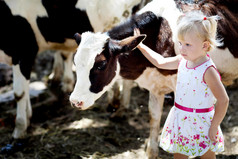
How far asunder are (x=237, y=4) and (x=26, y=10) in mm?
2903

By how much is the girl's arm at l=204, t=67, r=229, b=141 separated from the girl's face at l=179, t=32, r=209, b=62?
0.49 feet

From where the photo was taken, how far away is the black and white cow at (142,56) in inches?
113

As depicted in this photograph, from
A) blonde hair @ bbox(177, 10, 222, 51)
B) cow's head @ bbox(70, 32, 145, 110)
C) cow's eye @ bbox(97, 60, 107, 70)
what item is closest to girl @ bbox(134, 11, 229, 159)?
blonde hair @ bbox(177, 10, 222, 51)

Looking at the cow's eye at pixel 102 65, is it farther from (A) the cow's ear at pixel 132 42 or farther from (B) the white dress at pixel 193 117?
(B) the white dress at pixel 193 117

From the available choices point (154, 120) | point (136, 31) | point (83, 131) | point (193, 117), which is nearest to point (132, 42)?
point (136, 31)

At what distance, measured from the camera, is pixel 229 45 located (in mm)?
3422

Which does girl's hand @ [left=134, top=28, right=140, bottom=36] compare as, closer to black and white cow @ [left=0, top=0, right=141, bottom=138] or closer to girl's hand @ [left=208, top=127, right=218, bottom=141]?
girl's hand @ [left=208, top=127, right=218, bottom=141]

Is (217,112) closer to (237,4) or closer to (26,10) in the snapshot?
(237,4)

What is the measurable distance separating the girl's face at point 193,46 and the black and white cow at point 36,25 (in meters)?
2.32

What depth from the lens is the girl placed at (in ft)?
7.61

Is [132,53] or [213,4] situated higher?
[213,4]

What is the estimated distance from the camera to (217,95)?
7.59 ft

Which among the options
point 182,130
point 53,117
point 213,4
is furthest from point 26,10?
point 182,130

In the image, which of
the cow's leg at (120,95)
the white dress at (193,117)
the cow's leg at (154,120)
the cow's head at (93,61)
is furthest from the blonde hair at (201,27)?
the cow's leg at (120,95)
